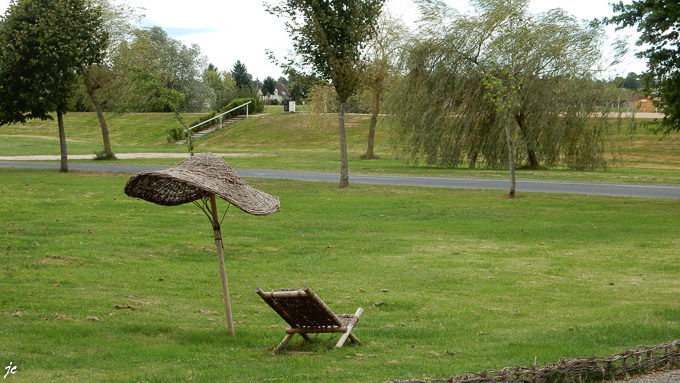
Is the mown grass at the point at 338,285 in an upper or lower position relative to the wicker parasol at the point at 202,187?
lower

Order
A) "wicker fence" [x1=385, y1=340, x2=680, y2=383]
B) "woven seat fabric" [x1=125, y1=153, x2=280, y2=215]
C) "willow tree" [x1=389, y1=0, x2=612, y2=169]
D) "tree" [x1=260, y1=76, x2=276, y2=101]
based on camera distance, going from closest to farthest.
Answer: "wicker fence" [x1=385, y1=340, x2=680, y2=383]
"woven seat fabric" [x1=125, y1=153, x2=280, y2=215]
"willow tree" [x1=389, y1=0, x2=612, y2=169]
"tree" [x1=260, y1=76, x2=276, y2=101]

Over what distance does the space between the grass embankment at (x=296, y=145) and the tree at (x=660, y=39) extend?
27.7 ft

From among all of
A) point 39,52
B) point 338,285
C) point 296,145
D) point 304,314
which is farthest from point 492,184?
point 296,145

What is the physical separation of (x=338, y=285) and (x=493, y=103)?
22.6m

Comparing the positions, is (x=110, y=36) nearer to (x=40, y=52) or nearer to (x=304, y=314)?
(x=40, y=52)

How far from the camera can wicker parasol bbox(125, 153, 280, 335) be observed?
7133mm

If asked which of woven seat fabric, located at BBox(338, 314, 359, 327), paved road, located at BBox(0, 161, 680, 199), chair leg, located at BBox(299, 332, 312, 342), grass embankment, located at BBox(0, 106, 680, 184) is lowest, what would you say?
chair leg, located at BBox(299, 332, 312, 342)

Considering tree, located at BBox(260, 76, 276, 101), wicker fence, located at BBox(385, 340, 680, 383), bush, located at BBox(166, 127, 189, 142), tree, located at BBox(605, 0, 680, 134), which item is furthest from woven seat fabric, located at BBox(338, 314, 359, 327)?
tree, located at BBox(260, 76, 276, 101)

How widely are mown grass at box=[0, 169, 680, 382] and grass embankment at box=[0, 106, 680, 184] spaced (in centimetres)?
1281

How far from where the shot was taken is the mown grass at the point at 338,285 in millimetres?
6645

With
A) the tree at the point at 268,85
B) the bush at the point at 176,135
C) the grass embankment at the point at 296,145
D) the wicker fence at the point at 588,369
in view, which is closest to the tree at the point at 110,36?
the grass embankment at the point at 296,145

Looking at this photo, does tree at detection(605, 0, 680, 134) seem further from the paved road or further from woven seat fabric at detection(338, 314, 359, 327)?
A: woven seat fabric at detection(338, 314, 359, 327)

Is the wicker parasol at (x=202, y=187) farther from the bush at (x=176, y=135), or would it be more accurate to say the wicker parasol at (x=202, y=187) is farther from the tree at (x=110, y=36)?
the bush at (x=176, y=135)

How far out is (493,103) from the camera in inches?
1231
